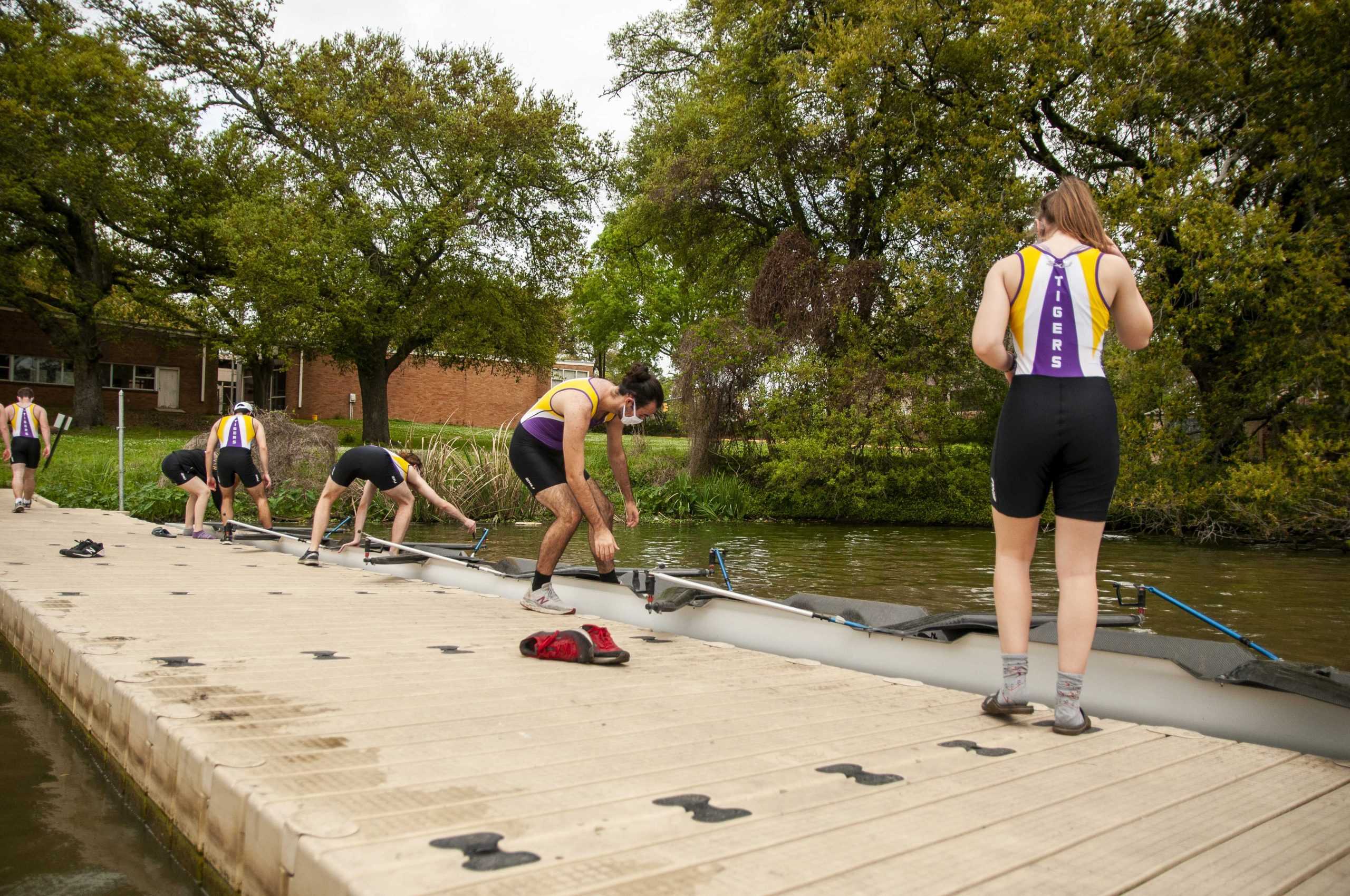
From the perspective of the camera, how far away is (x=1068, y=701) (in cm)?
340

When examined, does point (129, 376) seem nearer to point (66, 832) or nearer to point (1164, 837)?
point (66, 832)

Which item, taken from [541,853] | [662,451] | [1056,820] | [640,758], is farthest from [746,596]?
[662,451]

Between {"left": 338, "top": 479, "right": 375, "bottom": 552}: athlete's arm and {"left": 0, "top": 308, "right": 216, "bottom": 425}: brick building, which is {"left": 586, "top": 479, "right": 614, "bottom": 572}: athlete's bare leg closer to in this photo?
{"left": 338, "top": 479, "right": 375, "bottom": 552}: athlete's arm

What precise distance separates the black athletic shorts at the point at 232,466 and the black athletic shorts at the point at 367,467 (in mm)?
2847

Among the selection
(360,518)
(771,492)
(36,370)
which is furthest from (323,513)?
(36,370)

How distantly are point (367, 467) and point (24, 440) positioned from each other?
25.9 ft

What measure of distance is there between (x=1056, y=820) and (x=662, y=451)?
22806 mm

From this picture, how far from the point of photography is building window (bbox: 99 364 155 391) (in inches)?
1495

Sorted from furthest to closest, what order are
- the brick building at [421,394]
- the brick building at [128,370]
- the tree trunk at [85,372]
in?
the brick building at [421,394], the brick building at [128,370], the tree trunk at [85,372]

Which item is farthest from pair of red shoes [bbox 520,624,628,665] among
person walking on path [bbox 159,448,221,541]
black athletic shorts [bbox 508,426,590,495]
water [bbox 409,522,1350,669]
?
person walking on path [bbox 159,448,221,541]

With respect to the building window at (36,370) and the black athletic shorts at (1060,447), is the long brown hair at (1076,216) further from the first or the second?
the building window at (36,370)

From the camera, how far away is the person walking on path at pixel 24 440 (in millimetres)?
14031

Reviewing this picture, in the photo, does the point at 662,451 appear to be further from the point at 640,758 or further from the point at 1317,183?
the point at 640,758

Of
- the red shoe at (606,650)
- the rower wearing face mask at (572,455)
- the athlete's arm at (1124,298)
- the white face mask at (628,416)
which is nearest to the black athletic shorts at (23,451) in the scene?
the rower wearing face mask at (572,455)
